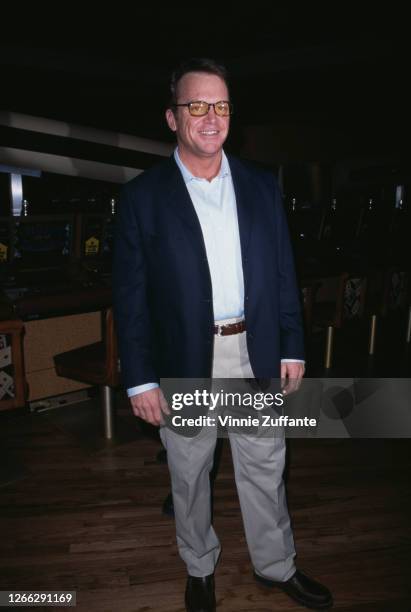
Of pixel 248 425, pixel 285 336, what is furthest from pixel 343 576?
pixel 285 336

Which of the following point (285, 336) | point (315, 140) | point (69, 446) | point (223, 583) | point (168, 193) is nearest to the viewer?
point (168, 193)

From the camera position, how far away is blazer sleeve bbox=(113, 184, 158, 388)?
1.49 metres

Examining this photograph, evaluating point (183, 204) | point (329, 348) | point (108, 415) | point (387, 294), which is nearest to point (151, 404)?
point (183, 204)

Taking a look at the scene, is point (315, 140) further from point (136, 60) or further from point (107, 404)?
point (107, 404)

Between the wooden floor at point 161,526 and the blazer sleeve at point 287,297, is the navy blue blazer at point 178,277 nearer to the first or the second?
the blazer sleeve at point 287,297

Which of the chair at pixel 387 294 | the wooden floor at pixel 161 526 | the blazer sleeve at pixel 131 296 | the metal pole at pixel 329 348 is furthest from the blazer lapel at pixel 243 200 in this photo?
the chair at pixel 387 294

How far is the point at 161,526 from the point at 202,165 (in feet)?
5.16

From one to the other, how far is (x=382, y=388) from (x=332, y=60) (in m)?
5.52

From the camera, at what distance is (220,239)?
4.96 ft

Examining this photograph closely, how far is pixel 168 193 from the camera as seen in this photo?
1494 mm

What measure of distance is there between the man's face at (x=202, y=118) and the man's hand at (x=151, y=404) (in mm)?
736

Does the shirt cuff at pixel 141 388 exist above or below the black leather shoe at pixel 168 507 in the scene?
above

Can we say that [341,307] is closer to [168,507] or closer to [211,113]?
[168,507]

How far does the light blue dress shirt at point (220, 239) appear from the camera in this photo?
151cm
